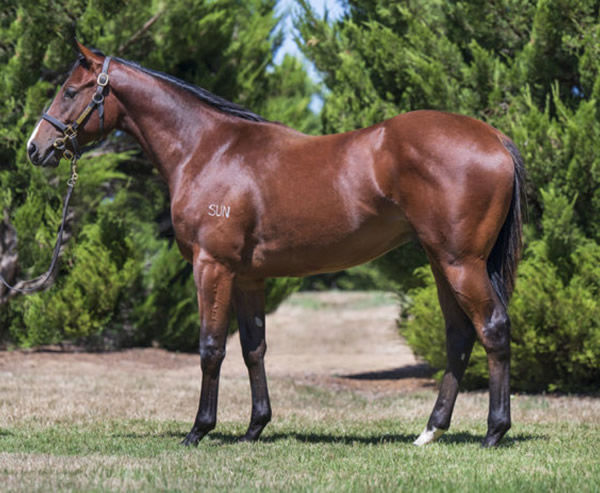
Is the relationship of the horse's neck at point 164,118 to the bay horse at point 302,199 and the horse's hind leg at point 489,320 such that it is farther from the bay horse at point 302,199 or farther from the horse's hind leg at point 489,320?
the horse's hind leg at point 489,320

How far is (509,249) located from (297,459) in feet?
6.14

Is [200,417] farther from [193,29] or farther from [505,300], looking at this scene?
[193,29]

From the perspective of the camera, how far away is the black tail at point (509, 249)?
16.3 ft

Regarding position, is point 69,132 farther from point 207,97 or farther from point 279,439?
point 279,439

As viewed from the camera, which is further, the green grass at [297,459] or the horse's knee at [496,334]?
the horse's knee at [496,334]

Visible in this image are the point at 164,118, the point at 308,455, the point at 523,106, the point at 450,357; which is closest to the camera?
the point at 308,455

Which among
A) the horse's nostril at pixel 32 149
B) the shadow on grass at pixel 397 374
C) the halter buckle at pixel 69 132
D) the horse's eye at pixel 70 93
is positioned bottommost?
the shadow on grass at pixel 397 374

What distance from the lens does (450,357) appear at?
5211 millimetres

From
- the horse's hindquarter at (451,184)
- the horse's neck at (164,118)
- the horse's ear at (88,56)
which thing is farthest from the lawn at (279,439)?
the horse's ear at (88,56)

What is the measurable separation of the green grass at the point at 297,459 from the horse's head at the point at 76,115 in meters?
1.95

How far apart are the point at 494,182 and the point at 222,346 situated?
2027 millimetres

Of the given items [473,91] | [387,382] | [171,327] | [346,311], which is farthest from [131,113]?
[346,311]

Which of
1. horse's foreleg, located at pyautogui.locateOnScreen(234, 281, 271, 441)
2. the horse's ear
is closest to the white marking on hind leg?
horse's foreleg, located at pyautogui.locateOnScreen(234, 281, 271, 441)

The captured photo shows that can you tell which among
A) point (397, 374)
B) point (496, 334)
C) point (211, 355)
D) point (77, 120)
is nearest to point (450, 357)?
point (496, 334)
